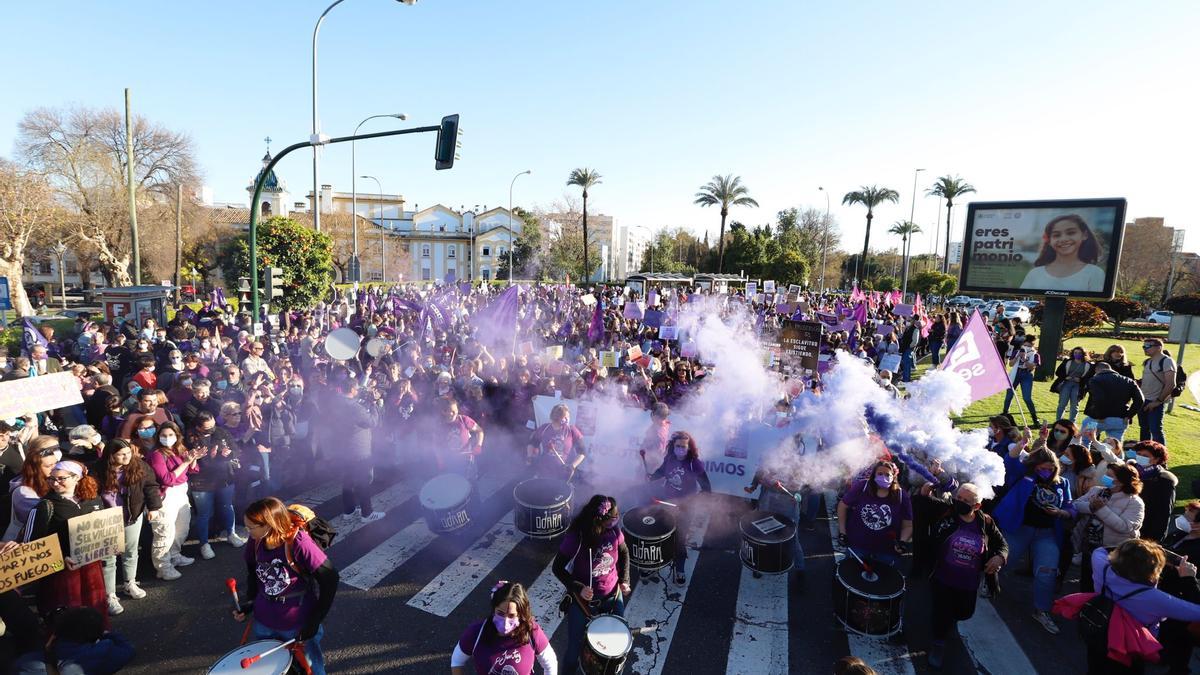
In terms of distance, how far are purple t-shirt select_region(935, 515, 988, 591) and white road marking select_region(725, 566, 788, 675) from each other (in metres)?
1.42

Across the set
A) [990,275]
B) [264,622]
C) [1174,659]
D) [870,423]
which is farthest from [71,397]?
[990,275]

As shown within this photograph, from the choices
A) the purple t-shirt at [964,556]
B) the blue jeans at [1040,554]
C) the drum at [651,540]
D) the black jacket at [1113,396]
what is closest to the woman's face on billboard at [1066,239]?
the black jacket at [1113,396]

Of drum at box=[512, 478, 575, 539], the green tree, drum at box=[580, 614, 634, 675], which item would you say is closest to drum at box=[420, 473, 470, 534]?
drum at box=[512, 478, 575, 539]

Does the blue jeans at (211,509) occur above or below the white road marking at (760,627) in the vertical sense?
above

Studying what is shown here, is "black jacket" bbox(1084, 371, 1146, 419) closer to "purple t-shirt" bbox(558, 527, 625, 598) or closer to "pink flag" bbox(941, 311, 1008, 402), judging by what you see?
"pink flag" bbox(941, 311, 1008, 402)

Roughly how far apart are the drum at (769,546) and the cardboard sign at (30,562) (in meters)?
5.35

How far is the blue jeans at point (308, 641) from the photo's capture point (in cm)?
358

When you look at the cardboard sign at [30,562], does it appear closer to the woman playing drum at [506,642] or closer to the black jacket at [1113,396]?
the woman playing drum at [506,642]

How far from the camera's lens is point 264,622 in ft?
11.7

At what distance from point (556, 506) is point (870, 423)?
160 inches

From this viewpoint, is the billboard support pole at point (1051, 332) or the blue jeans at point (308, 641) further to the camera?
the billboard support pole at point (1051, 332)

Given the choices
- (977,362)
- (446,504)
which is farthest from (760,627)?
(977,362)

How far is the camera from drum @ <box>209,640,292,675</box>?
3.20 m

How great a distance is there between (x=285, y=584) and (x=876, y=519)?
457 cm
